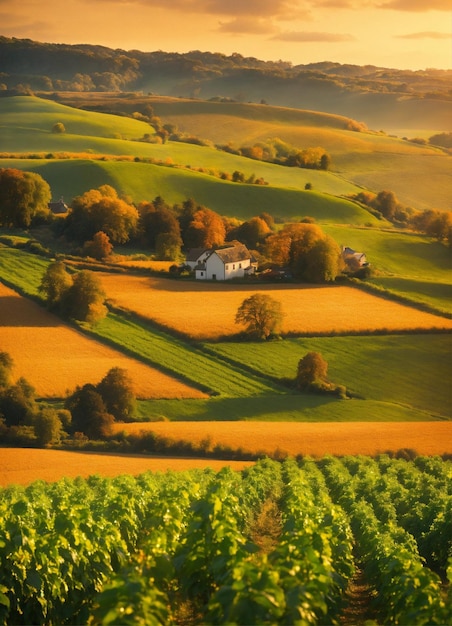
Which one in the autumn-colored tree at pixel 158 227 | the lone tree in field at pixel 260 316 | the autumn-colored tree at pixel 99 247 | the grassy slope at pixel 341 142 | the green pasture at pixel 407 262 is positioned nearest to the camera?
the lone tree in field at pixel 260 316

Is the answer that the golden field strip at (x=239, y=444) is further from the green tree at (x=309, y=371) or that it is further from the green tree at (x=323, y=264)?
the green tree at (x=323, y=264)

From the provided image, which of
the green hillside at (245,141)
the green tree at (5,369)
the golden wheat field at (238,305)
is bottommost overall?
the green tree at (5,369)

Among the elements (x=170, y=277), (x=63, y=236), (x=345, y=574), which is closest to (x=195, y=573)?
(x=345, y=574)

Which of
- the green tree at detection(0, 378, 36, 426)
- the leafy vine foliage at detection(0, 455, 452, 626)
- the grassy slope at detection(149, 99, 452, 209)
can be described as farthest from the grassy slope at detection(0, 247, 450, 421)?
the grassy slope at detection(149, 99, 452, 209)

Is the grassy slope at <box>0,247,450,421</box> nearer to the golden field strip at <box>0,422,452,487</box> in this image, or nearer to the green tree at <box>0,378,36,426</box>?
the golden field strip at <box>0,422,452,487</box>

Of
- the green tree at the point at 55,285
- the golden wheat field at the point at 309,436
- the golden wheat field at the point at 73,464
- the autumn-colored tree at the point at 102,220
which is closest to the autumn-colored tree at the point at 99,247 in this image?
the autumn-colored tree at the point at 102,220

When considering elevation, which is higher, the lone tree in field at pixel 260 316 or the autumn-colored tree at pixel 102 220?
the autumn-colored tree at pixel 102 220

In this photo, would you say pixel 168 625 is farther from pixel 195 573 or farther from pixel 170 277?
pixel 170 277
